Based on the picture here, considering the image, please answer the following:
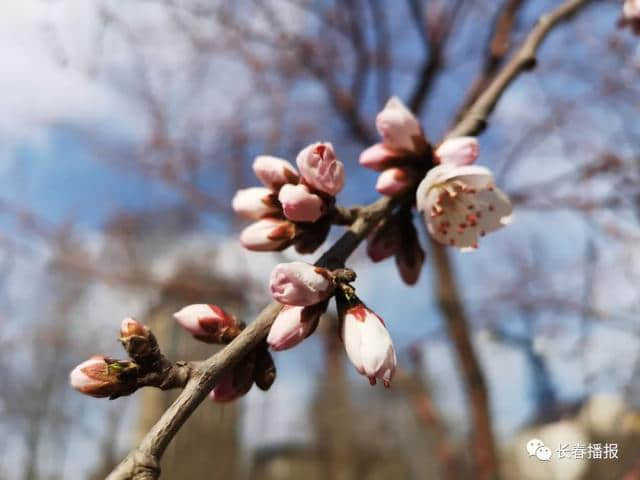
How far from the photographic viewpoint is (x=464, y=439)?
3.23m

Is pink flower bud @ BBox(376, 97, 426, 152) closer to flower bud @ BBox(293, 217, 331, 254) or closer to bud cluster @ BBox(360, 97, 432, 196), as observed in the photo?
bud cluster @ BBox(360, 97, 432, 196)

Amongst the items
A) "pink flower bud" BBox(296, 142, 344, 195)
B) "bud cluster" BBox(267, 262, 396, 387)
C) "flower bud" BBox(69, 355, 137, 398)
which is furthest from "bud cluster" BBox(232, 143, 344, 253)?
"flower bud" BBox(69, 355, 137, 398)

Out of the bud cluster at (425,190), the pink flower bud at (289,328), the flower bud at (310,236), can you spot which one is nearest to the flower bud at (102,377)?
the pink flower bud at (289,328)

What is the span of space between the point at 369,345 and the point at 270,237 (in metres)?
0.21

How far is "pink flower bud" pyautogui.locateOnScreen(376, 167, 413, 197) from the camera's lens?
64 centimetres

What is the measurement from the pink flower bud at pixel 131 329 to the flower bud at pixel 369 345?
0.19 metres

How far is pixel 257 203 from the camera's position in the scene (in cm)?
65

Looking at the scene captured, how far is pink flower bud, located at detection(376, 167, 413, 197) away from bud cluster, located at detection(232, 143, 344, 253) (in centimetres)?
7

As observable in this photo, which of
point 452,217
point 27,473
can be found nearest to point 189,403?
point 452,217

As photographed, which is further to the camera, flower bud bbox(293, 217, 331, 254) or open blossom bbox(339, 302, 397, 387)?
flower bud bbox(293, 217, 331, 254)

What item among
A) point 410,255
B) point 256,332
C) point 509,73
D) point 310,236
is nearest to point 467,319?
point 509,73

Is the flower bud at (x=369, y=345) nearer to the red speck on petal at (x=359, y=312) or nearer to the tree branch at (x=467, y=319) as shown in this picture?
the red speck on petal at (x=359, y=312)

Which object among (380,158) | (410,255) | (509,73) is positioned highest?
(509,73)

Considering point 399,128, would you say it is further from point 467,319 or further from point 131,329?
point 467,319
